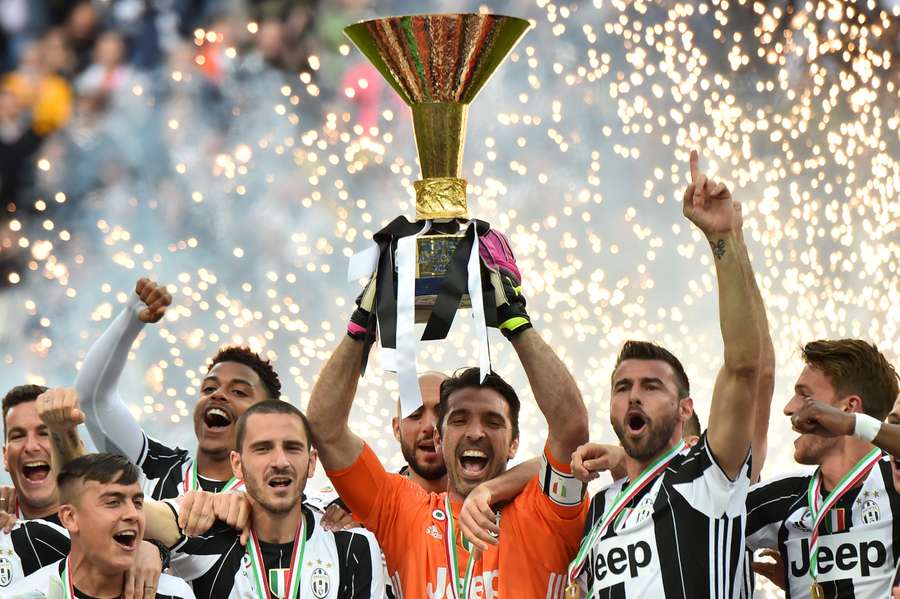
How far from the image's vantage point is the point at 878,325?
11.5 meters

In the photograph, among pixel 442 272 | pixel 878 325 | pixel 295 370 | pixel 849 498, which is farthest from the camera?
pixel 878 325

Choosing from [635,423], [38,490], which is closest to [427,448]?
[635,423]

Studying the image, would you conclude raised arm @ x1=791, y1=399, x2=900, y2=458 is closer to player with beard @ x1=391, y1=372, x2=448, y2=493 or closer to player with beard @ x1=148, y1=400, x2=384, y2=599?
player with beard @ x1=148, y1=400, x2=384, y2=599

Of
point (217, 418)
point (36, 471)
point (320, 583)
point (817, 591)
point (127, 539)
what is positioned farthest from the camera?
point (36, 471)

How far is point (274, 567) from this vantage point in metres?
4.17

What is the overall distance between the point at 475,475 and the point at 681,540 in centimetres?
71

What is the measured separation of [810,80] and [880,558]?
7.07 m

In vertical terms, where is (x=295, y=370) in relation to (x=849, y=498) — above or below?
above

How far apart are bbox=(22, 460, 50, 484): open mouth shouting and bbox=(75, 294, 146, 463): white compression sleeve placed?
218 millimetres

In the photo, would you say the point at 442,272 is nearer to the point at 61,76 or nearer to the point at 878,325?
the point at 61,76

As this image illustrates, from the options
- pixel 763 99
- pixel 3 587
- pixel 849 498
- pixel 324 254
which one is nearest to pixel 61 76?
pixel 324 254

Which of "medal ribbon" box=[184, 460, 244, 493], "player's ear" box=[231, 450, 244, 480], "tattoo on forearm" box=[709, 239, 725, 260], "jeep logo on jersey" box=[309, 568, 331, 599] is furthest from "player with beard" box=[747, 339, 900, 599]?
"medal ribbon" box=[184, 460, 244, 493]

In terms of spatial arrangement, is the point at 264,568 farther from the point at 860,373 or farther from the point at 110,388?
the point at 860,373

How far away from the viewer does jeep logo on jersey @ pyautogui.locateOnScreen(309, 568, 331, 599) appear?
417 centimetres
